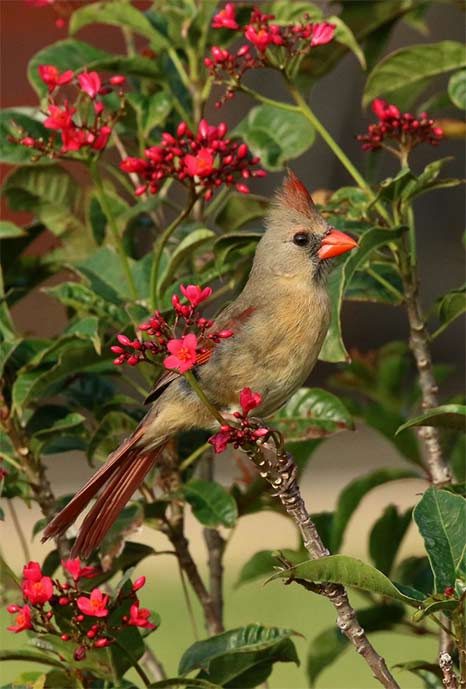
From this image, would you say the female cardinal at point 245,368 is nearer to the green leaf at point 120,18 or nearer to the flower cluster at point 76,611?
the flower cluster at point 76,611

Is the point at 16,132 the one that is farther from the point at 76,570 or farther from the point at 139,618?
the point at 139,618

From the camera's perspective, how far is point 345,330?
8.00m

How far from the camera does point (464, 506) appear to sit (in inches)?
79.4

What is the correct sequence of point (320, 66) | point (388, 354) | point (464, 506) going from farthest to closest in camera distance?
1. point (388, 354)
2. point (320, 66)
3. point (464, 506)

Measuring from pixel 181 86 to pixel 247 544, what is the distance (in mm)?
3586

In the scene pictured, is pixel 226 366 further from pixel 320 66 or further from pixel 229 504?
pixel 320 66

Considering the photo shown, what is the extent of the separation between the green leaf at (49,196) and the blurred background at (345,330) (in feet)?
7.08

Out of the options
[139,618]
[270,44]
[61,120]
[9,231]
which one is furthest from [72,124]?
[139,618]

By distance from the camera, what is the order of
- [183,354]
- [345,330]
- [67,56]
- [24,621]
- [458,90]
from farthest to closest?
[345,330] → [67,56] → [458,90] → [24,621] → [183,354]

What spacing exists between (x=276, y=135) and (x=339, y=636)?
3.78ft

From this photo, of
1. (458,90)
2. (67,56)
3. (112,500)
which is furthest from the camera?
(67,56)

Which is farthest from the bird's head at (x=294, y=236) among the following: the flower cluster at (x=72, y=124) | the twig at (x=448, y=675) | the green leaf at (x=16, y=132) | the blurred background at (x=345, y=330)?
the blurred background at (x=345, y=330)

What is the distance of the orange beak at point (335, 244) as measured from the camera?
256 centimetres

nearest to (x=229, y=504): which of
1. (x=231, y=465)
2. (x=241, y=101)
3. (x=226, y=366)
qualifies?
(x=226, y=366)
